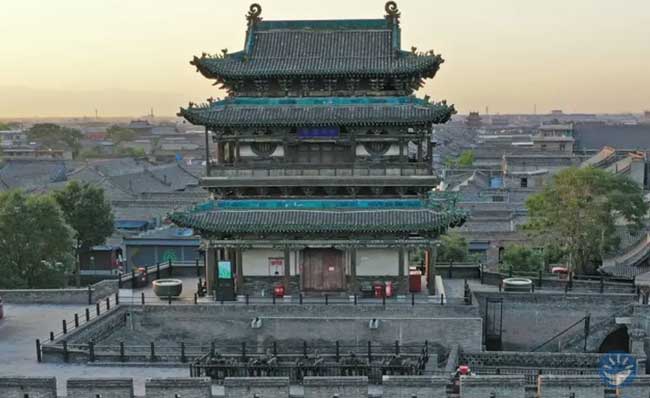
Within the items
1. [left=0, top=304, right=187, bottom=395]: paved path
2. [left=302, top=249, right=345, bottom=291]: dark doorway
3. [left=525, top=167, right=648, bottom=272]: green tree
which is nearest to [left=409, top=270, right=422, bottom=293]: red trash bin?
[left=302, top=249, right=345, bottom=291]: dark doorway

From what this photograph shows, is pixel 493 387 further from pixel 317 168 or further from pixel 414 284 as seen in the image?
pixel 317 168

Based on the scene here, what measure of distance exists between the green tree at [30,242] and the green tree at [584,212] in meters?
28.0

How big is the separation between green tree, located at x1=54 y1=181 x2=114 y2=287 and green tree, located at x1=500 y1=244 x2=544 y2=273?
89.5ft

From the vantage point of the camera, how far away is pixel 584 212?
43.4 metres

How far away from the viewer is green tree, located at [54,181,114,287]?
50625mm

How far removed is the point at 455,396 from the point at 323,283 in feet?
40.9

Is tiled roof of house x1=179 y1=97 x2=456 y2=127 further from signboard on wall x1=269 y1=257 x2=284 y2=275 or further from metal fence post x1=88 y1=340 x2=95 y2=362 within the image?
metal fence post x1=88 y1=340 x2=95 y2=362

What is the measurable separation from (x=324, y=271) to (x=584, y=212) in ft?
62.3

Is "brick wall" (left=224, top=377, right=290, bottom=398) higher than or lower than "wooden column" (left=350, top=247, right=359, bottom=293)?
lower

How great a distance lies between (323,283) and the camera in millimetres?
32375

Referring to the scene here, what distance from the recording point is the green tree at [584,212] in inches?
1700

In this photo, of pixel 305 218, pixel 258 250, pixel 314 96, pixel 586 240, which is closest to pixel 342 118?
pixel 314 96

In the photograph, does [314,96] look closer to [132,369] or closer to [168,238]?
[132,369]

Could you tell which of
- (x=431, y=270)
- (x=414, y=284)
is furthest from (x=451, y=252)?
(x=414, y=284)
